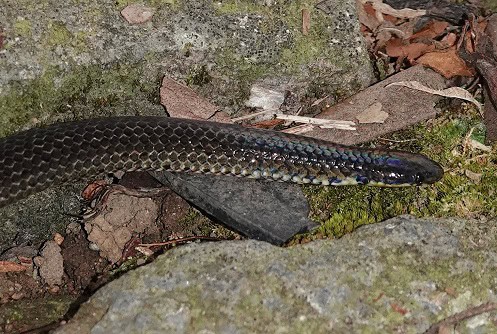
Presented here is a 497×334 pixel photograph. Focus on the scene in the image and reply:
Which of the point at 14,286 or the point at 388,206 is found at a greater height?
the point at 388,206

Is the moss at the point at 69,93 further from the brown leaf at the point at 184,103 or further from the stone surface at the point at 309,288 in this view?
the stone surface at the point at 309,288

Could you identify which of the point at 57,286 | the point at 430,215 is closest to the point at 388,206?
the point at 430,215

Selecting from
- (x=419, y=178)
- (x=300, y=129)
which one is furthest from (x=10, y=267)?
(x=419, y=178)

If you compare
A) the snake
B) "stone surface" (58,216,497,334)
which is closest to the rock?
the snake

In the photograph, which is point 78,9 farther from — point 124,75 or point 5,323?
point 5,323

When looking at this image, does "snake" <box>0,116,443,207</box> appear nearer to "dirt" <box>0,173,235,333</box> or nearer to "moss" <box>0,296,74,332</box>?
"dirt" <box>0,173,235,333</box>
